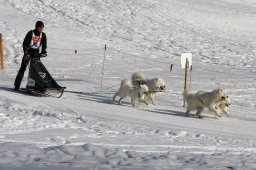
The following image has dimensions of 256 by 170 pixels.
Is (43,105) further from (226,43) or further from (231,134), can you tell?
(226,43)

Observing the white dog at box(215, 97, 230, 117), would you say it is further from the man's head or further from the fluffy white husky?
the man's head

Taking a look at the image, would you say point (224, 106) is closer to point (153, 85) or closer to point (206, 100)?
point (206, 100)

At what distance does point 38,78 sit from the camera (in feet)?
39.9

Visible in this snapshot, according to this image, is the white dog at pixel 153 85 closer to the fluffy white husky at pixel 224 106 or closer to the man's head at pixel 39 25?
the fluffy white husky at pixel 224 106

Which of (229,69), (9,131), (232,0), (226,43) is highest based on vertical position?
(232,0)

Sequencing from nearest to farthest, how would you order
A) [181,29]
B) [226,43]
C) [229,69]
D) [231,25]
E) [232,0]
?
[229,69], [226,43], [181,29], [231,25], [232,0]

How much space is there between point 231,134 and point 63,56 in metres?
11.0

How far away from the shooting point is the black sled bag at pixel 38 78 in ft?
39.9

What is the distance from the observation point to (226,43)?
25.1m

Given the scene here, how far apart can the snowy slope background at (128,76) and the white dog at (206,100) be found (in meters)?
0.24

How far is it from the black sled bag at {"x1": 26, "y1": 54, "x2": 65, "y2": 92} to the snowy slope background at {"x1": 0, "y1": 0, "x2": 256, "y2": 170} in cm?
27

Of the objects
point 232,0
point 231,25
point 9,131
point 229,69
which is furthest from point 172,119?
point 232,0

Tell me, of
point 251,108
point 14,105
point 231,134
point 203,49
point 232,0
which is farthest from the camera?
point 232,0

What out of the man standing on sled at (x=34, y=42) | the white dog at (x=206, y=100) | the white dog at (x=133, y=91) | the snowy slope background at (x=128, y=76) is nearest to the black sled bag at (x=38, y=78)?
the man standing on sled at (x=34, y=42)
